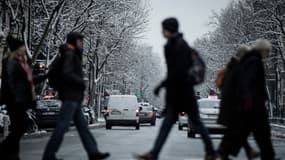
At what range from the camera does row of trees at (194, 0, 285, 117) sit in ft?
179

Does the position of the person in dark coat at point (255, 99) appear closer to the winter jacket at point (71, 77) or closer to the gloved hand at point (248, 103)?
the gloved hand at point (248, 103)

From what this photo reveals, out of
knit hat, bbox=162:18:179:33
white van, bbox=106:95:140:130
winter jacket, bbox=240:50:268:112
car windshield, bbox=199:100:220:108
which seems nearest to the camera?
knit hat, bbox=162:18:179:33

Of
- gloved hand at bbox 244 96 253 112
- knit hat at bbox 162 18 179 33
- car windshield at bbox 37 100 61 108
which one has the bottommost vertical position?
car windshield at bbox 37 100 61 108

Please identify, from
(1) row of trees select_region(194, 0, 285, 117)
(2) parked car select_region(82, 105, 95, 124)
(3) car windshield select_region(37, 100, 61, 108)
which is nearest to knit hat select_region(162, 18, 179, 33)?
(3) car windshield select_region(37, 100, 61, 108)

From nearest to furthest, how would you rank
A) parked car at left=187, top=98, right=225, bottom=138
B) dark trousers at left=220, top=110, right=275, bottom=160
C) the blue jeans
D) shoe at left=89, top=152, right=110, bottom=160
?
dark trousers at left=220, top=110, right=275, bottom=160, the blue jeans, shoe at left=89, top=152, right=110, bottom=160, parked car at left=187, top=98, right=225, bottom=138

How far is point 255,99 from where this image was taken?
10500 mm

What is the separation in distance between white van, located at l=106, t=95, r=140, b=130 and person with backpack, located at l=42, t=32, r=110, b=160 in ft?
94.9

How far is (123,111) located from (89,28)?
11.4 meters

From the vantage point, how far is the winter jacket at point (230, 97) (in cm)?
1107

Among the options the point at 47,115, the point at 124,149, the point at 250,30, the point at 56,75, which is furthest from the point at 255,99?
the point at 250,30

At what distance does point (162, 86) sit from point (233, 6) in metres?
67.2

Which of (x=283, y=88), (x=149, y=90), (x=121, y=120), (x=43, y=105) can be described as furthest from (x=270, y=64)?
(x=149, y=90)

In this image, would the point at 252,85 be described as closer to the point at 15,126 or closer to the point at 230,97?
the point at 230,97

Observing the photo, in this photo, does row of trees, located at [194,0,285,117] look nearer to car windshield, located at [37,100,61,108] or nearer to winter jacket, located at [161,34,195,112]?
car windshield, located at [37,100,61,108]
